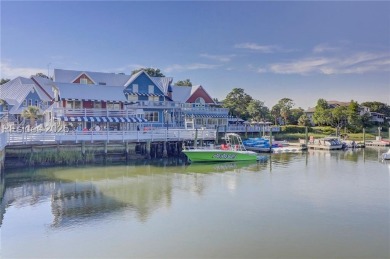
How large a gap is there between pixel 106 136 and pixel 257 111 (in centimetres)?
3881

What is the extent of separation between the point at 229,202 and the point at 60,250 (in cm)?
878

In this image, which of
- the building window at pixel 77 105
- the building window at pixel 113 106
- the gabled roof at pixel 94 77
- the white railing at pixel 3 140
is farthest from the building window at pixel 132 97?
the white railing at pixel 3 140

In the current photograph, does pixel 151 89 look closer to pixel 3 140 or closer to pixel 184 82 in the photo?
pixel 184 82

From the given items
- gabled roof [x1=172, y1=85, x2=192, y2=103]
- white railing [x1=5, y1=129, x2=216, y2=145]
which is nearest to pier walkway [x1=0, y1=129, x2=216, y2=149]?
white railing [x1=5, y1=129, x2=216, y2=145]

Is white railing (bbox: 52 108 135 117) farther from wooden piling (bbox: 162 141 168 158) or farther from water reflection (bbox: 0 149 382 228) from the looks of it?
water reflection (bbox: 0 149 382 228)

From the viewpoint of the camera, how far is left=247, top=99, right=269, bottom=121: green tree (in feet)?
218

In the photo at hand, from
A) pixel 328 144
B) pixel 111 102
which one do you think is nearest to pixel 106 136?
pixel 111 102

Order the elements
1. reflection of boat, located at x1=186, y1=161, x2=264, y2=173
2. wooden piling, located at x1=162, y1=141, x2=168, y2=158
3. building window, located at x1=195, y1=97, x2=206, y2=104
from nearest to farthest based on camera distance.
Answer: reflection of boat, located at x1=186, y1=161, x2=264, y2=173, wooden piling, located at x1=162, y1=141, x2=168, y2=158, building window, located at x1=195, y1=97, x2=206, y2=104

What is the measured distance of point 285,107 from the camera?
74.7 meters

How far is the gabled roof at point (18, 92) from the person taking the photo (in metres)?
48.5

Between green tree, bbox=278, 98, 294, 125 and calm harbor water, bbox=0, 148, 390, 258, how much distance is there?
46.5 metres

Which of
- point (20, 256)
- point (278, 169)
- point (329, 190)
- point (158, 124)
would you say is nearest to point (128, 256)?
point (20, 256)

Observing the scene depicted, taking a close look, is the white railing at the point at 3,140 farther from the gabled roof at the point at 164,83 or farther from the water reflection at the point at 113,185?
the gabled roof at the point at 164,83

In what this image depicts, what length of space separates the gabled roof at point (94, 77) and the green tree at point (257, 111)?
23601 millimetres
